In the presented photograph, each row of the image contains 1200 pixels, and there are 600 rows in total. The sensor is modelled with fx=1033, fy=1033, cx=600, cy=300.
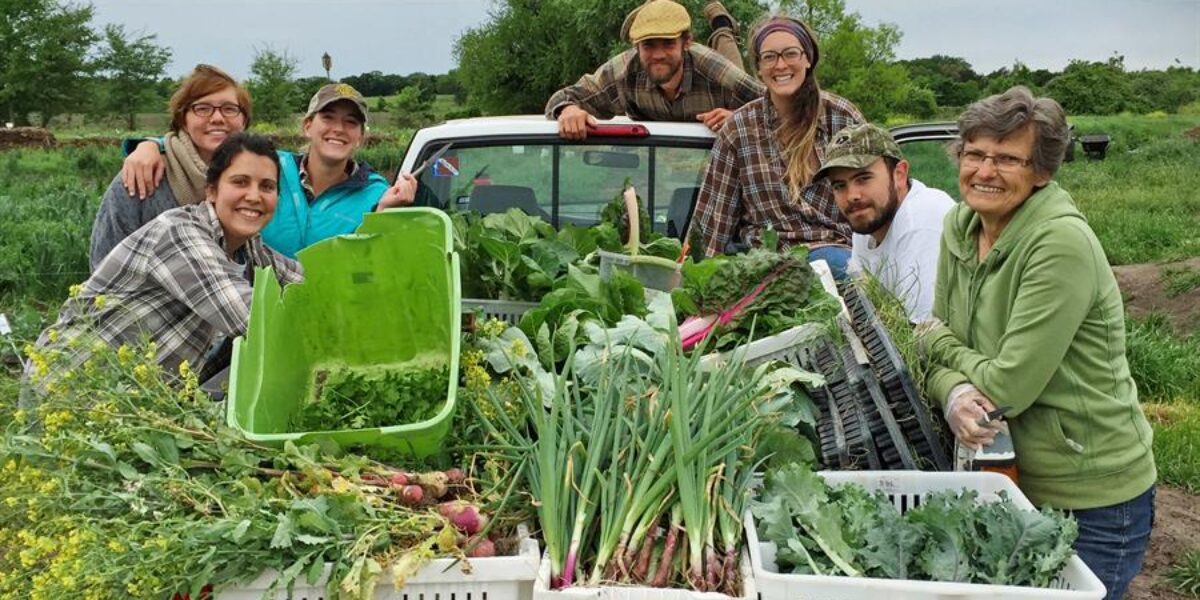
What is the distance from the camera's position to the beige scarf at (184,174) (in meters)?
4.31

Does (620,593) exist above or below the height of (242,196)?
below

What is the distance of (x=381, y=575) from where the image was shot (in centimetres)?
192

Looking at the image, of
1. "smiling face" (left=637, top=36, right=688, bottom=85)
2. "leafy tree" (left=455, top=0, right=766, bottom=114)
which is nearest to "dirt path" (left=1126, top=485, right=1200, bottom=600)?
"smiling face" (left=637, top=36, right=688, bottom=85)

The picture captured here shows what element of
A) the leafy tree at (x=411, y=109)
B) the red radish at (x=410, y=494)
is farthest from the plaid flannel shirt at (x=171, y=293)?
the leafy tree at (x=411, y=109)

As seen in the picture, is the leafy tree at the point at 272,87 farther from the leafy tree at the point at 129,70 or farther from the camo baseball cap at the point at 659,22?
the camo baseball cap at the point at 659,22

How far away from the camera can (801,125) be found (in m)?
4.50

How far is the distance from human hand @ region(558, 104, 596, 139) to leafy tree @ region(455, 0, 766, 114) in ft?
113

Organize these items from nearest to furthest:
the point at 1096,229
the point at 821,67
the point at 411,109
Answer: the point at 1096,229, the point at 821,67, the point at 411,109

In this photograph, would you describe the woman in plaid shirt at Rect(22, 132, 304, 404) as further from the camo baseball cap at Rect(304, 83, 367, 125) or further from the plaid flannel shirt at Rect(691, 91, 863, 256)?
the plaid flannel shirt at Rect(691, 91, 863, 256)

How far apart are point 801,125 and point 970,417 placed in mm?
2224

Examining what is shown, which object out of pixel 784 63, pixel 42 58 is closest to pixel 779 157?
pixel 784 63

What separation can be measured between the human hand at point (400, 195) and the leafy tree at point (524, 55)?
115 feet

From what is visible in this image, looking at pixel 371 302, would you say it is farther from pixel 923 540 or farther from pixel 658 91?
pixel 658 91

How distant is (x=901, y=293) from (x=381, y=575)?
2136 mm
